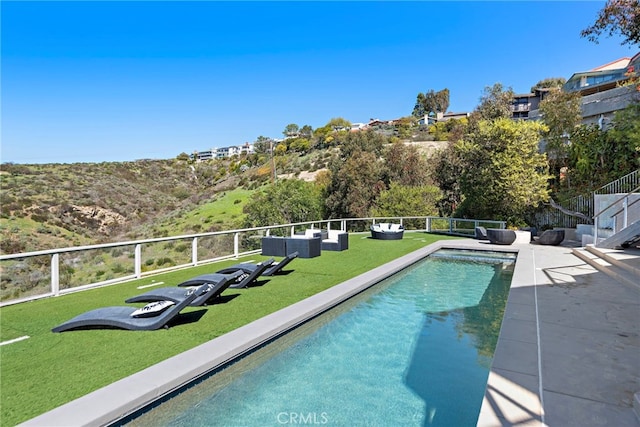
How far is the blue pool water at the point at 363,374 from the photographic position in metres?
3.01

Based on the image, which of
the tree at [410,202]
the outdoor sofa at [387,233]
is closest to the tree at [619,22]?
the outdoor sofa at [387,233]

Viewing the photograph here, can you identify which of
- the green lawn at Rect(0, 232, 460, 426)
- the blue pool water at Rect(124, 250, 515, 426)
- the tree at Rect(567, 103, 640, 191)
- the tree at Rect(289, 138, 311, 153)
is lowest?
the blue pool water at Rect(124, 250, 515, 426)

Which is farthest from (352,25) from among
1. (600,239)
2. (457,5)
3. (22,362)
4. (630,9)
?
(22,362)

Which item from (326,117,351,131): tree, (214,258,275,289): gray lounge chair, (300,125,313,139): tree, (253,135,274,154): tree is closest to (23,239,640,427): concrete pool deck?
(214,258,275,289): gray lounge chair

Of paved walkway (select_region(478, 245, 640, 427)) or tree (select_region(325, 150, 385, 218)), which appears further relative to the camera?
tree (select_region(325, 150, 385, 218))

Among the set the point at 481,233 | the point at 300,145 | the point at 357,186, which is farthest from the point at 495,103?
the point at 300,145

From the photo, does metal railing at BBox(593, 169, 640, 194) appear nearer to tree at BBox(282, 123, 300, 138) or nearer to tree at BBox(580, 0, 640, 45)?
tree at BBox(580, 0, 640, 45)

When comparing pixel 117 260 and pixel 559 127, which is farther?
pixel 559 127

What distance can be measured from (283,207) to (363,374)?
20338 mm

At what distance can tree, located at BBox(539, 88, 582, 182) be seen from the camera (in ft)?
54.6

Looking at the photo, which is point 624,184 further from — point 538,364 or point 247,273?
point 247,273

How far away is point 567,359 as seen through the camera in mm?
3420

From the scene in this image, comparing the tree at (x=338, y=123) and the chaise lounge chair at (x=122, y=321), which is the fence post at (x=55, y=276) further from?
the tree at (x=338, y=123)

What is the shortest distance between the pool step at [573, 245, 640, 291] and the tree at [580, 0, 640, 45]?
565cm
